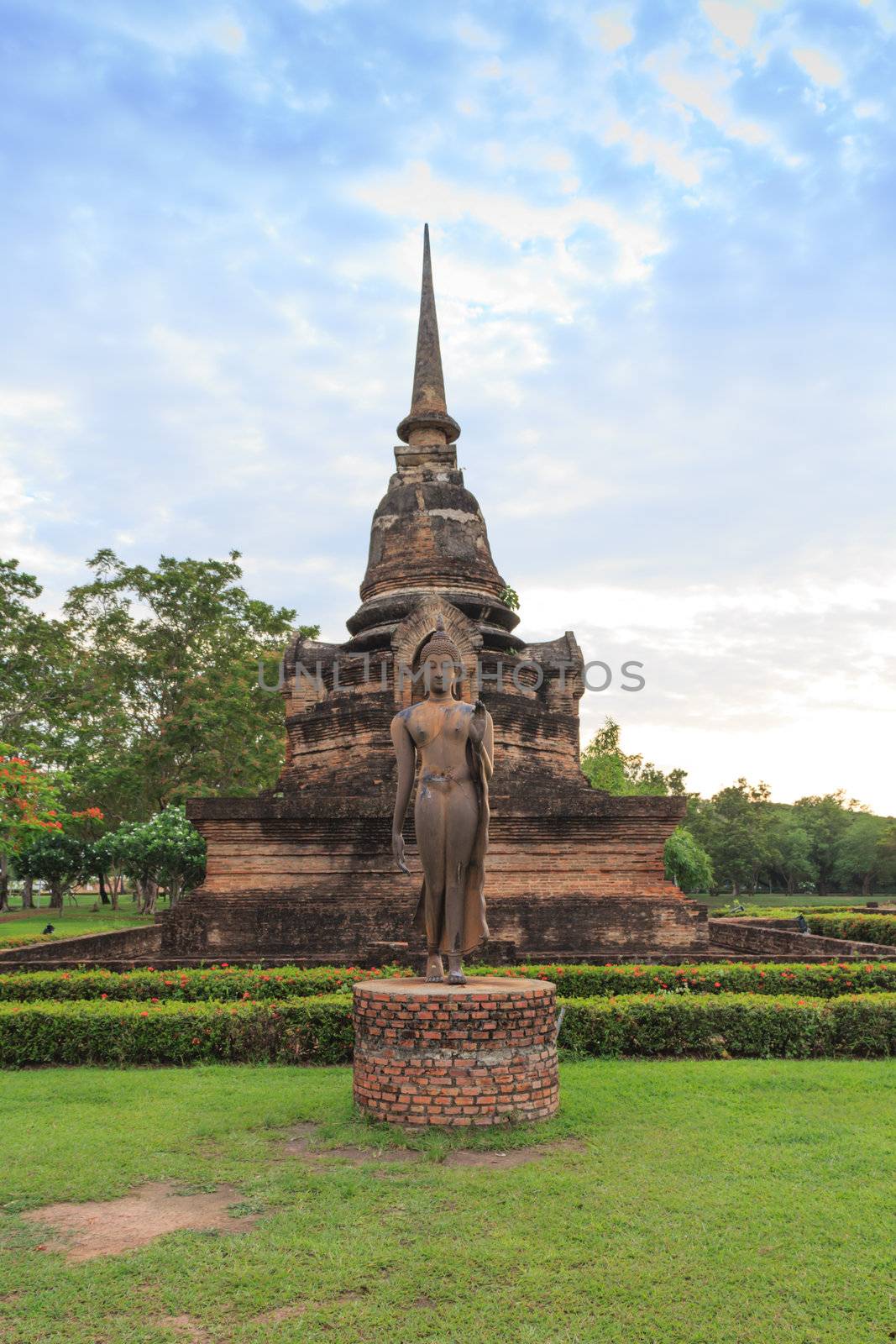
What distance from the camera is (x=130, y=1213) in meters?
4.68

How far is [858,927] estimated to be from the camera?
19.4 metres

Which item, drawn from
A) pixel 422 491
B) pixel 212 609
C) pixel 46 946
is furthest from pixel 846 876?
pixel 46 946

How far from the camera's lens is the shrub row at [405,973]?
30.2 feet

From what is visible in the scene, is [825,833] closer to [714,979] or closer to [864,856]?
[864,856]

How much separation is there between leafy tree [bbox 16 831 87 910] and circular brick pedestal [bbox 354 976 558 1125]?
31.2m

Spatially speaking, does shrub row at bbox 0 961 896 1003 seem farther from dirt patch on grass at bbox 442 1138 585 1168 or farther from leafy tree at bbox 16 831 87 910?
leafy tree at bbox 16 831 87 910

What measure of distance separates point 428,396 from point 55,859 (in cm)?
2606

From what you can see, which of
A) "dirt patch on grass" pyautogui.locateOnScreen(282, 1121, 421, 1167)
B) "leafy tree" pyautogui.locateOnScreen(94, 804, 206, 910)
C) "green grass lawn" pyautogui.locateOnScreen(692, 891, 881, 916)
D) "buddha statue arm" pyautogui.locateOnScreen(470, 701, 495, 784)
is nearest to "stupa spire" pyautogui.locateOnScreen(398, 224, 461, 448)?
"leafy tree" pyautogui.locateOnScreen(94, 804, 206, 910)

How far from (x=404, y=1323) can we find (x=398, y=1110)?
8.11 feet

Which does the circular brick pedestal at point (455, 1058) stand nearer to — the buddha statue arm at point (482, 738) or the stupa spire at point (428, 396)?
the buddha statue arm at point (482, 738)

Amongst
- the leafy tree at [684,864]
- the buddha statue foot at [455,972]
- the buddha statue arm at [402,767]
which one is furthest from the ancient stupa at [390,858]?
the leafy tree at [684,864]

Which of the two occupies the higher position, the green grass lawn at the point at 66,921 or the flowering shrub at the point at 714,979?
the flowering shrub at the point at 714,979

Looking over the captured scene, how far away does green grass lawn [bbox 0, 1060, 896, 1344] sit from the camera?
3582mm

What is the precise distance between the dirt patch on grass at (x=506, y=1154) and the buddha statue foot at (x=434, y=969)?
1.37 m
